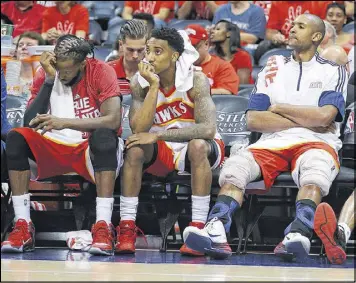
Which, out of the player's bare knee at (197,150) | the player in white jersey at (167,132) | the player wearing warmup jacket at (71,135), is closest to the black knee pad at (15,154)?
the player wearing warmup jacket at (71,135)

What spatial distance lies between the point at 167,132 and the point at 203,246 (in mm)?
903

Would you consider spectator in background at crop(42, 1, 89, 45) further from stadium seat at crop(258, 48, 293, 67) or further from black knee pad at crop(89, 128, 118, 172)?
black knee pad at crop(89, 128, 118, 172)

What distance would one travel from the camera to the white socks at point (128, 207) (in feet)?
20.0

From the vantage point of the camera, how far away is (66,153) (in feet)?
20.8

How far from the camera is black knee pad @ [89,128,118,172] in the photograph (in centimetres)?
604

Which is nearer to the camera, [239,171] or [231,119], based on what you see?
[239,171]

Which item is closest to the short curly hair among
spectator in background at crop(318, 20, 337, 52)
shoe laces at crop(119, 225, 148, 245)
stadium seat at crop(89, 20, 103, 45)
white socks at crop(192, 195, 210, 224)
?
white socks at crop(192, 195, 210, 224)

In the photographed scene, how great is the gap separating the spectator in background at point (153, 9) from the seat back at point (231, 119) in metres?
3.99

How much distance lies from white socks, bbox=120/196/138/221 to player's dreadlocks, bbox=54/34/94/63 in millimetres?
993

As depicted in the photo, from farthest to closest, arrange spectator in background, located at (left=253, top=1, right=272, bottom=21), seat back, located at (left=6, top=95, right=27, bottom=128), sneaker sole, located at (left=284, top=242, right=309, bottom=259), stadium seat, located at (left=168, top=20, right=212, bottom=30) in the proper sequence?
spectator in background, located at (left=253, top=1, right=272, bottom=21) → stadium seat, located at (left=168, top=20, right=212, bottom=30) → seat back, located at (left=6, top=95, right=27, bottom=128) → sneaker sole, located at (left=284, top=242, right=309, bottom=259)

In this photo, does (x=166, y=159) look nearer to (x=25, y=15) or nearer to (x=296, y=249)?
(x=296, y=249)

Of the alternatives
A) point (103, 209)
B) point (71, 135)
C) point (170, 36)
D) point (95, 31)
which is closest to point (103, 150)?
point (103, 209)

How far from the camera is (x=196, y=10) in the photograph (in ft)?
36.1

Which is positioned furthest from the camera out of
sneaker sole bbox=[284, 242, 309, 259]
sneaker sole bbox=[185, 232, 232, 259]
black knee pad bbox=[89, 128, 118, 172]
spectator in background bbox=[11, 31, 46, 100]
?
spectator in background bbox=[11, 31, 46, 100]
